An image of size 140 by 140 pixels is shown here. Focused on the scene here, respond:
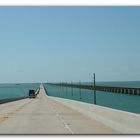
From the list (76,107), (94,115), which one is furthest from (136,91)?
(94,115)

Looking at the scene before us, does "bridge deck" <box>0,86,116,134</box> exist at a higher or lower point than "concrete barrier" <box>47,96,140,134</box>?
lower

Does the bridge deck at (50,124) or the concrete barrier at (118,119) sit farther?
the bridge deck at (50,124)

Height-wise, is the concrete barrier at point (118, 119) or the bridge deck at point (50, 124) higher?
the concrete barrier at point (118, 119)

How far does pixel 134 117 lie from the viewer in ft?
52.0

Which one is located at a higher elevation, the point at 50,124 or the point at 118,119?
the point at 118,119

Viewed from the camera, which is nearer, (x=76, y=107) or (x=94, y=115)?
(x=94, y=115)

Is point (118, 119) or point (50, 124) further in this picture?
point (50, 124)

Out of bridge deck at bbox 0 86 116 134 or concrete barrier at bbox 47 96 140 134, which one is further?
bridge deck at bbox 0 86 116 134
